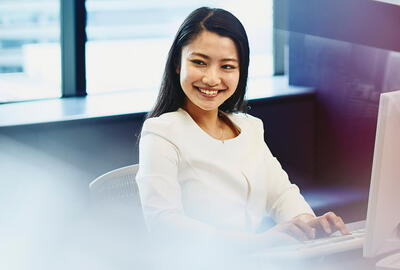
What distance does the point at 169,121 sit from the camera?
1582 millimetres

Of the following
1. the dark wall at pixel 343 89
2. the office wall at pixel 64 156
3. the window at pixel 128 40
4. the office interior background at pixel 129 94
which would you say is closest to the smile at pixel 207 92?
the office interior background at pixel 129 94

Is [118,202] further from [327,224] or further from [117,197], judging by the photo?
[327,224]

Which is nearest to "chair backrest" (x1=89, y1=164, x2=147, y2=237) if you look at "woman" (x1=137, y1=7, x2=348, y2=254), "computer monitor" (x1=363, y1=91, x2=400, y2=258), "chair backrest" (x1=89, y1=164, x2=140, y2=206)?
"chair backrest" (x1=89, y1=164, x2=140, y2=206)

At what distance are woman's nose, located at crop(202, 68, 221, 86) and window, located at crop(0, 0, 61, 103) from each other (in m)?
1.86

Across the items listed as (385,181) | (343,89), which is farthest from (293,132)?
(385,181)

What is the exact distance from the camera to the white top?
1.49 m

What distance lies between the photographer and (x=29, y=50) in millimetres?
3258

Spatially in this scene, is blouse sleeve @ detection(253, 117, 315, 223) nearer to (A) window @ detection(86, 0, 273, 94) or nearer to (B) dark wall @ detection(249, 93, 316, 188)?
(B) dark wall @ detection(249, 93, 316, 188)

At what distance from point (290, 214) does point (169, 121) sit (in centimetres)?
39

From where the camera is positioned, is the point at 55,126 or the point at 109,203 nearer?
the point at 109,203

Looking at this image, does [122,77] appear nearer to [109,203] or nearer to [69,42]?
[69,42]

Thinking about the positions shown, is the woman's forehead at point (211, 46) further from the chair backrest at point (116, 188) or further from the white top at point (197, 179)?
the chair backrest at point (116, 188)

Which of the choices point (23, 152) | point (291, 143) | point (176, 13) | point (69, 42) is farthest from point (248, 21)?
point (23, 152)

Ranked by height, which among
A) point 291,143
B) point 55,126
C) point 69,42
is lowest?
point 291,143
